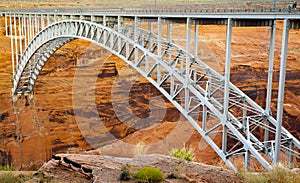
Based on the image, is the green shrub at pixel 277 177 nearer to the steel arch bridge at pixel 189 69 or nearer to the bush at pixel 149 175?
the steel arch bridge at pixel 189 69

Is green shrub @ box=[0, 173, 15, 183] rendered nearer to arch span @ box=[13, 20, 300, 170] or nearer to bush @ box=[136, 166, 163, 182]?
bush @ box=[136, 166, 163, 182]

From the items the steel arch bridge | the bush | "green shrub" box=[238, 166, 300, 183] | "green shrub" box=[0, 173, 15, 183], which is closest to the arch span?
the steel arch bridge

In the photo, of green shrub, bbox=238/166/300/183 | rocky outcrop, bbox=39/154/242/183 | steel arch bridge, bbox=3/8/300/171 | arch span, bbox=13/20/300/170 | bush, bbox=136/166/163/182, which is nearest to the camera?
green shrub, bbox=238/166/300/183

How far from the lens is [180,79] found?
1400 centimetres

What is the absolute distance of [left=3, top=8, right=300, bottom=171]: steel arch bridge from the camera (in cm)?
1106

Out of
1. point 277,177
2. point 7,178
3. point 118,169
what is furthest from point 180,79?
point 7,178

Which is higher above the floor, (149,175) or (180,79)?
(180,79)

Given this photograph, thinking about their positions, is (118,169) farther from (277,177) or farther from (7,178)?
(277,177)

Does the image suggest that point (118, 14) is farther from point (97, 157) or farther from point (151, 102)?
point (151, 102)

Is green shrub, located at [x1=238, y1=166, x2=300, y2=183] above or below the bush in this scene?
above

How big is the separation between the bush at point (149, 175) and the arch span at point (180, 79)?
300cm

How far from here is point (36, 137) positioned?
29.4 m

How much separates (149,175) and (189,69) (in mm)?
6031

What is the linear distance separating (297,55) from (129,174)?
960 inches
